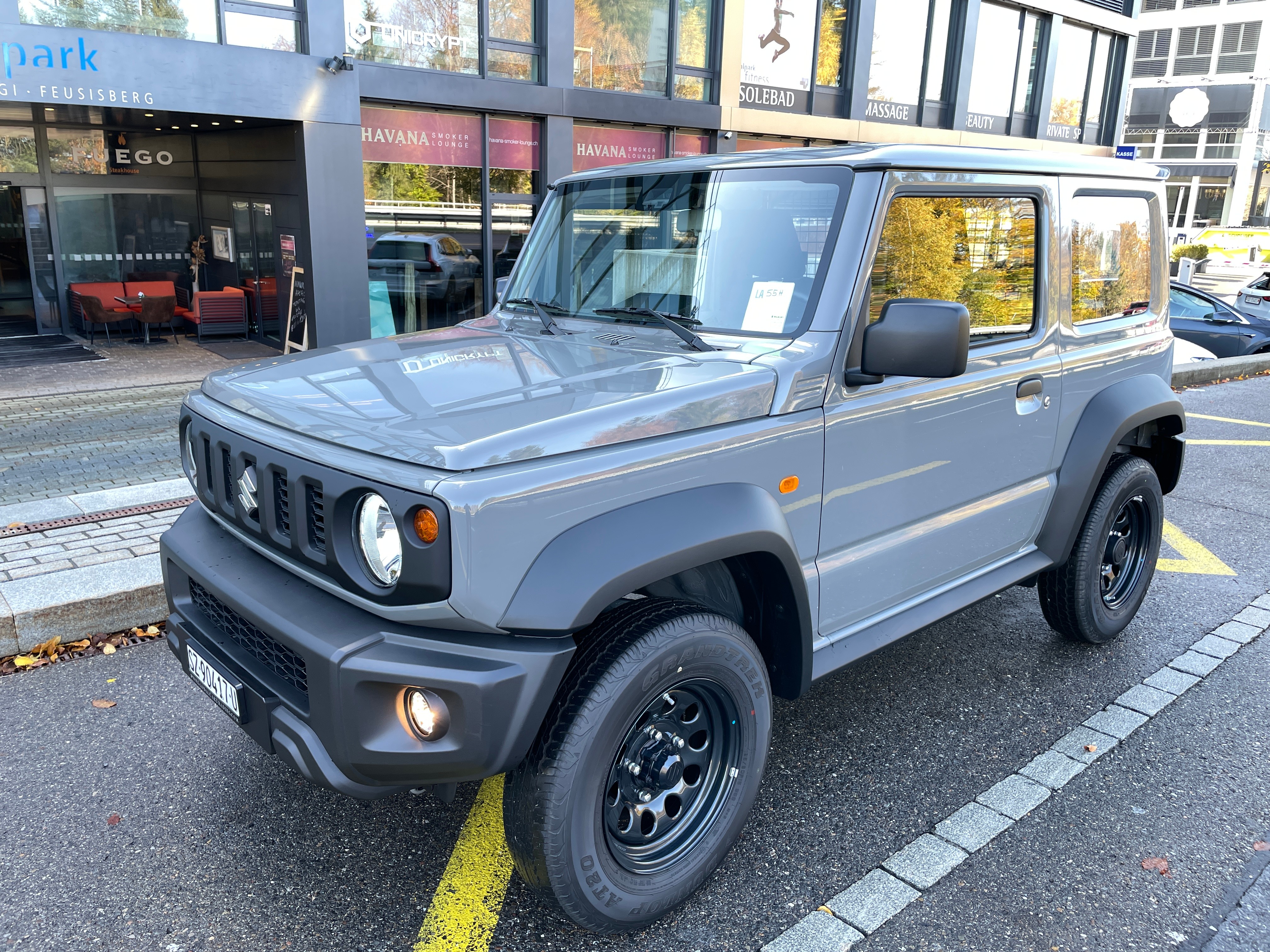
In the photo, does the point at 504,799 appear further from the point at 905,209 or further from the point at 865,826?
the point at 905,209

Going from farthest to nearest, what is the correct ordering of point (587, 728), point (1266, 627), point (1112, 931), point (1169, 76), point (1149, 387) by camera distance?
point (1169, 76), point (1266, 627), point (1149, 387), point (1112, 931), point (587, 728)

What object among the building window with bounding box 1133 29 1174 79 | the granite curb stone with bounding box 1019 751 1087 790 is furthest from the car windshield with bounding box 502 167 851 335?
the building window with bounding box 1133 29 1174 79

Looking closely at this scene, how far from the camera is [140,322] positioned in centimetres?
1421

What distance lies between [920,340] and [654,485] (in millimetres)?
879

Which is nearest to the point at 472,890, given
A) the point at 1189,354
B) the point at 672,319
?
the point at 672,319

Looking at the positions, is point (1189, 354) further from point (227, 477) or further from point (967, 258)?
point (227, 477)

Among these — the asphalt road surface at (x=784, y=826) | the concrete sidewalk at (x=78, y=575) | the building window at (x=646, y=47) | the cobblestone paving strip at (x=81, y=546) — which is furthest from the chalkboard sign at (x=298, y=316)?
the asphalt road surface at (x=784, y=826)

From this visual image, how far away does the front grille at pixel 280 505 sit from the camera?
8.09 feet

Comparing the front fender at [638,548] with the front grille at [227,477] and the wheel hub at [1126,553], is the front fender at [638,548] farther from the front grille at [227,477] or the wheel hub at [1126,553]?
the wheel hub at [1126,553]

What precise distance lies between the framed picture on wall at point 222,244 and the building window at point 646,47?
228 inches

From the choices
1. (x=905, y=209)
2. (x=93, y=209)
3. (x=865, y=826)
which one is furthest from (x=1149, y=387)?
(x=93, y=209)

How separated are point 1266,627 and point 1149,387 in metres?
1.53

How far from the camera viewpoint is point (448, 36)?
39.7 ft

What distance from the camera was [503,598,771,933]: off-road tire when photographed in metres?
2.26
